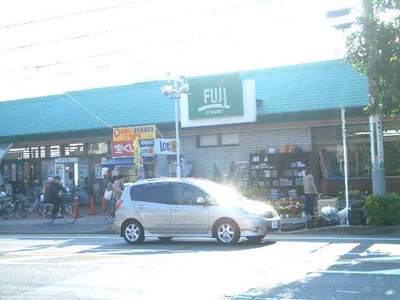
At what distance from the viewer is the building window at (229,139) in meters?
26.3

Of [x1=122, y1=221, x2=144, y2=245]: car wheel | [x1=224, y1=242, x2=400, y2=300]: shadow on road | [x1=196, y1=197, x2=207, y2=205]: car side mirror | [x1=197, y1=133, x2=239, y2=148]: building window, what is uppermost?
[x1=197, y1=133, x2=239, y2=148]: building window

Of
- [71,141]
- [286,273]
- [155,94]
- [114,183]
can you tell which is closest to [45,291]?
[286,273]

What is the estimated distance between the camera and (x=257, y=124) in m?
25.3

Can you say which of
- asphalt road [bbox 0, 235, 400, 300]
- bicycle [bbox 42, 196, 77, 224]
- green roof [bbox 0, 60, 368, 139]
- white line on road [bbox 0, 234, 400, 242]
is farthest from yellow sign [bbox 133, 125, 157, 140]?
asphalt road [bbox 0, 235, 400, 300]

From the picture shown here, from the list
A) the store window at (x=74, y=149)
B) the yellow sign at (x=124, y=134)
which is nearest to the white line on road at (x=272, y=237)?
the yellow sign at (x=124, y=134)

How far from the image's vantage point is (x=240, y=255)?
509 inches

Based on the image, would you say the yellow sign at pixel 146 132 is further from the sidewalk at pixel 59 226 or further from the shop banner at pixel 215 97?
the sidewalk at pixel 59 226

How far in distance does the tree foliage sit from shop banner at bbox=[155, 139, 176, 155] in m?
8.79

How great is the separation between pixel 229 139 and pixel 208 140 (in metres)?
0.96

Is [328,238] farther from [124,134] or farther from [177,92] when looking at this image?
[124,134]

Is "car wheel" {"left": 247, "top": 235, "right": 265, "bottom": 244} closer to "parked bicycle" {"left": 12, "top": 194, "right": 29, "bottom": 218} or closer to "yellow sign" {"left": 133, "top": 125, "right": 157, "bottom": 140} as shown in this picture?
"yellow sign" {"left": 133, "top": 125, "right": 157, "bottom": 140}

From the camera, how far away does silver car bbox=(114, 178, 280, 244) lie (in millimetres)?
14891

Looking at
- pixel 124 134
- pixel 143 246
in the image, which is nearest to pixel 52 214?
pixel 124 134

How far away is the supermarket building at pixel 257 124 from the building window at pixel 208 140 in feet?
0.14
